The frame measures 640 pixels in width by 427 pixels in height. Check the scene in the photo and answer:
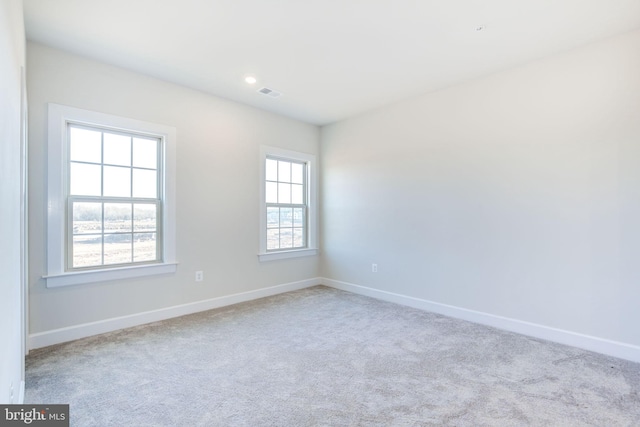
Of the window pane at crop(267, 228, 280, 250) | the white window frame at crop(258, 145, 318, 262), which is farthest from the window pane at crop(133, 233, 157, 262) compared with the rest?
the window pane at crop(267, 228, 280, 250)

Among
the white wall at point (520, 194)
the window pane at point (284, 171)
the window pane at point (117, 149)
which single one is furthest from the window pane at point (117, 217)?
the white wall at point (520, 194)

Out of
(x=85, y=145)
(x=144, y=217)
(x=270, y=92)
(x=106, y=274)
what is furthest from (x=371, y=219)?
(x=85, y=145)

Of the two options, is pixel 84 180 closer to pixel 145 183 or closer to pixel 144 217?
pixel 145 183

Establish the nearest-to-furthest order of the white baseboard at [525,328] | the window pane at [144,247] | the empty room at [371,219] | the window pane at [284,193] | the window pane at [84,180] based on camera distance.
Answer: the empty room at [371,219] → the white baseboard at [525,328] → the window pane at [84,180] → the window pane at [144,247] → the window pane at [284,193]

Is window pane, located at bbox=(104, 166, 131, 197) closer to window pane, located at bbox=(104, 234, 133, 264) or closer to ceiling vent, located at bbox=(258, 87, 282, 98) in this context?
window pane, located at bbox=(104, 234, 133, 264)

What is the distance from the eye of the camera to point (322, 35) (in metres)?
2.67

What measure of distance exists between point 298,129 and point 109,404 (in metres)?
4.07

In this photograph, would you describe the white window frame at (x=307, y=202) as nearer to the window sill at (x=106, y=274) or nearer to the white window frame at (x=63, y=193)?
the window sill at (x=106, y=274)

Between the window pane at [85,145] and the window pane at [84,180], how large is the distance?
0.07 meters

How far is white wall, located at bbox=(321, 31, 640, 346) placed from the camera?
2.68 m

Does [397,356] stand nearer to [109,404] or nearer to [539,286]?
[539,286]

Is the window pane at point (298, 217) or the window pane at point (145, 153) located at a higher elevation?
the window pane at point (145, 153)

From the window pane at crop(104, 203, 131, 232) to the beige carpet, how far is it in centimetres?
106

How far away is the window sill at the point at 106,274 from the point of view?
2.88m
